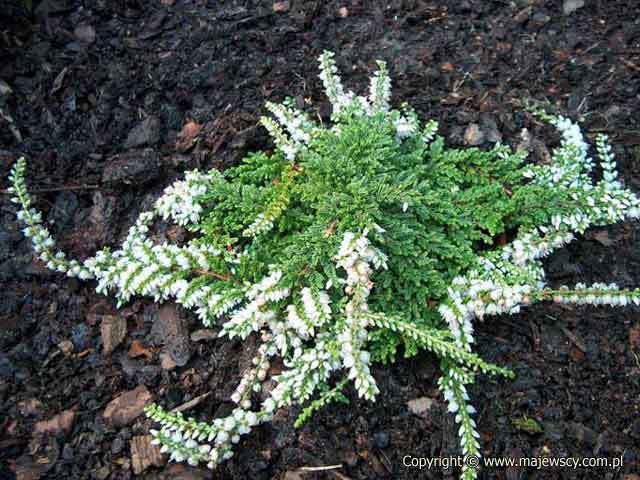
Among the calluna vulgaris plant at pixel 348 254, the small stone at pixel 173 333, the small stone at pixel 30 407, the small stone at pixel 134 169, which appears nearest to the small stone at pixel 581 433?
the calluna vulgaris plant at pixel 348 254

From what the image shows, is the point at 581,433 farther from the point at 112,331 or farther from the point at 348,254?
the point at 112,331

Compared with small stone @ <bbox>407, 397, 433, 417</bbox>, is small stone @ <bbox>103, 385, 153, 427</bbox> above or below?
above

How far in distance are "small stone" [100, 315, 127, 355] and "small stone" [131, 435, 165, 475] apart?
58 centimetres

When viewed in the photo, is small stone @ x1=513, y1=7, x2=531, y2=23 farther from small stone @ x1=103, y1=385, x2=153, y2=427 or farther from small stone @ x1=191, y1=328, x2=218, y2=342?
small stone @ x1=103, y1=385, x2=153, y2=427

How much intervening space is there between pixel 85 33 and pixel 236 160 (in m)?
1.94

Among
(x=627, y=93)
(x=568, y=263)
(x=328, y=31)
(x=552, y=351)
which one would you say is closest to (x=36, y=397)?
(x=552, y=351)

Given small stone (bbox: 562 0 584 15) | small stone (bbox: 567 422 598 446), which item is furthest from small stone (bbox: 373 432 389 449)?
small stone (bbox: 562 0 584 15)

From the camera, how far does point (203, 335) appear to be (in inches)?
126

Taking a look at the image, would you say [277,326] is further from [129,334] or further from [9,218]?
[9,218]

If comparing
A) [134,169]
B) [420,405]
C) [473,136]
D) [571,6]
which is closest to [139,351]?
[134,169]

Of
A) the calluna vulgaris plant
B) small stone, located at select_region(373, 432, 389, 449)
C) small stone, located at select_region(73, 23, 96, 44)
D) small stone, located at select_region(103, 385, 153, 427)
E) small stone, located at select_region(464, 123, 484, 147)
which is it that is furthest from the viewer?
small stone, located at select_region(73, 23, 96, 44)

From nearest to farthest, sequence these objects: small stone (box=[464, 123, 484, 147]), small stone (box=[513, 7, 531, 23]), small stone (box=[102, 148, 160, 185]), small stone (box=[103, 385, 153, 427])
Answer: small stone (box=[103, 385, 153, 427]) < small stone (box=[102, 148, 160, 185]) < small stone (box=[464, 123, 484, 147]) < small stone (box=[513, 7, 531, 23])

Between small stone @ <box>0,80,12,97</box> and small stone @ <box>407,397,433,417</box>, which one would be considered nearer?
small stone @ <box>407,397,433,417</box>

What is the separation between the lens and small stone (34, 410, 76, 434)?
115 inches
